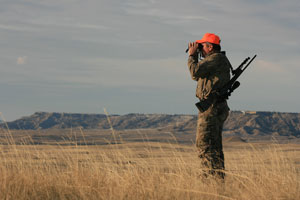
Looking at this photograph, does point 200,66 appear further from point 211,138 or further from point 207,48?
point 211,138

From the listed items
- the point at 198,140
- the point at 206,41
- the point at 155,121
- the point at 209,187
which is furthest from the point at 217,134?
the point at 155,121

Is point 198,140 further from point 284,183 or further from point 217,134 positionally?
point 284,183

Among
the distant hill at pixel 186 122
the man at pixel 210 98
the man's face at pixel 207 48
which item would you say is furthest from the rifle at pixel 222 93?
the distant hill at pixel 186 122

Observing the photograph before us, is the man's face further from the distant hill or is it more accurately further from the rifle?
the distant hill

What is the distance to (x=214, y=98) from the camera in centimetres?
555

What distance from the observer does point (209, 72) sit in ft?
18.4

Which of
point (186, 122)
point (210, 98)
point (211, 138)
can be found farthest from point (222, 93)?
point (186, 122)

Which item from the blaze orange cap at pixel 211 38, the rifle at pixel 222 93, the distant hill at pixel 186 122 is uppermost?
the blaze orange cap at pixel 211 38

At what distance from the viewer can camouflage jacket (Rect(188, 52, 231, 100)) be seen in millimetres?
5508

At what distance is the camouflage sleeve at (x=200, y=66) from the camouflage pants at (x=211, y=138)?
44cm

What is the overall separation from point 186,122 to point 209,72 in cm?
7261

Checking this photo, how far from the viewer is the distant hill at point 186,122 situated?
213 ft

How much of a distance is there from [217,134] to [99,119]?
102660 millimetres

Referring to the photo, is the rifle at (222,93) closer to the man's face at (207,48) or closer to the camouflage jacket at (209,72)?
the camouflage jacket at (209,72)
